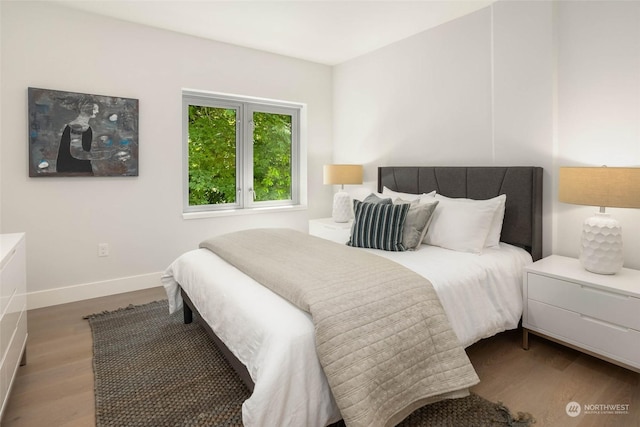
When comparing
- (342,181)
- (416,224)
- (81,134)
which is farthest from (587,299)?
(81,134)

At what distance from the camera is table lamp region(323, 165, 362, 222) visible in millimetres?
4059

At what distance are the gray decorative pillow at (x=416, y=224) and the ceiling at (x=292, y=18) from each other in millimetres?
Result: 1677

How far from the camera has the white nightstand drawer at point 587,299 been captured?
6.25ft

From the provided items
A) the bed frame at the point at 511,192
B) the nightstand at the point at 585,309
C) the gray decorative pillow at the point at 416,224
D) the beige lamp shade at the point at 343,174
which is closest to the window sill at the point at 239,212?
the beige lamp shade at the point at 343,174

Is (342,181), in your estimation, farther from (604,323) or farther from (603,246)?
(604,323)

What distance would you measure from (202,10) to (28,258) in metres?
2.55

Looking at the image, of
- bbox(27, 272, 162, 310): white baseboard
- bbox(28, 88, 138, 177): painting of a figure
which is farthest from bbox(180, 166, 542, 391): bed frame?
bbox(28, 88, 138, 177): painting of a figure

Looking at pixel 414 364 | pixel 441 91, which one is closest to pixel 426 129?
pixel 441 91

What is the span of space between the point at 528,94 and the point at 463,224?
115 cm

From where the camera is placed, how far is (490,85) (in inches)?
118

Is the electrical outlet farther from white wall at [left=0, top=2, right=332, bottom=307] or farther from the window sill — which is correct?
the window sill

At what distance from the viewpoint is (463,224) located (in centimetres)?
258

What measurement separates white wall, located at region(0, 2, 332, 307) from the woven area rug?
852 mm

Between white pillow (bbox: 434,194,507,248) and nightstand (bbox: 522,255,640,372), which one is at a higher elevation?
white pillow (bbox: 434,194,507,248)
